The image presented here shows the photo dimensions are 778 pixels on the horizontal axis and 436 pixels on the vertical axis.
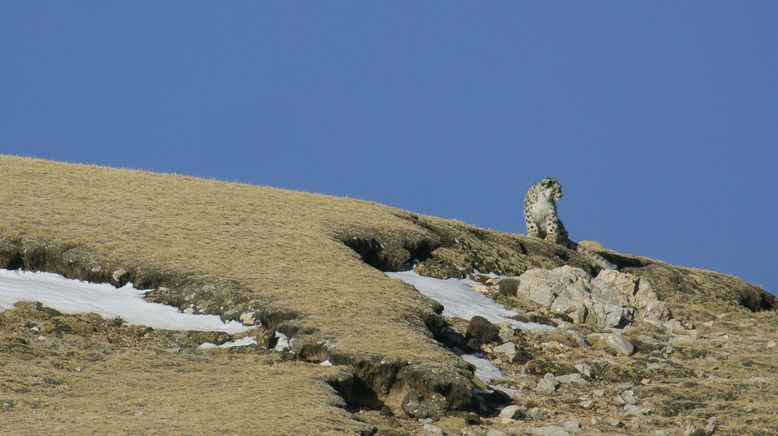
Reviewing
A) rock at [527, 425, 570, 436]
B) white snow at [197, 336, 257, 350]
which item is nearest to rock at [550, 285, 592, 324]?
rock at [527, 425, 570, 436]

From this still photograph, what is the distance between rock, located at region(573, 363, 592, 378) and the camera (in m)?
27.8

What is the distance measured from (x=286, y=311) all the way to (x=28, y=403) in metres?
7.38

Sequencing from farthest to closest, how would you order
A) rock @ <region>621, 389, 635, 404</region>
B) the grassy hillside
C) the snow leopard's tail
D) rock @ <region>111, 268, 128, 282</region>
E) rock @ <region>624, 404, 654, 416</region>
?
the snow leopard's tail → rock @ <region>111, 268, 128, 282</region> → rock @ <region>621, 389, 635, 404</region> → rock @ <region>624, 404, 654, 416</region> → the grassy hillside

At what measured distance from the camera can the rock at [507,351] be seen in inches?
1135

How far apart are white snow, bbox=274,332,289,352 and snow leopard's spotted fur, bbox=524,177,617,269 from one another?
20.1 meters

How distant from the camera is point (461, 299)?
34.3 m

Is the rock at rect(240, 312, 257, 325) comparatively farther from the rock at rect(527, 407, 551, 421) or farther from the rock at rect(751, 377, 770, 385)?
the rock at rect(751, 377, 770, 385)

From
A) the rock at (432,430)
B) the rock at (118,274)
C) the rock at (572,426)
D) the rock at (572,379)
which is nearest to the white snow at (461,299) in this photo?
the rock at (572,379)

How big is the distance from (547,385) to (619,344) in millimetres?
Result: 4720

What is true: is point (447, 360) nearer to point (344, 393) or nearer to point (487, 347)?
point (344, 393)

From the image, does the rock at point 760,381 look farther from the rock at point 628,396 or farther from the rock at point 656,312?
the rock at point 656,312

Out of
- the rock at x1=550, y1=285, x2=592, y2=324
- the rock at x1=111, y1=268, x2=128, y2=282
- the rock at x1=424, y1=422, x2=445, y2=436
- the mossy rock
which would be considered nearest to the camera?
the rock at x1=424, y1=422, x2=445, y2=436

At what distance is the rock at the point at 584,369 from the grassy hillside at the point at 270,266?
11.7 feet

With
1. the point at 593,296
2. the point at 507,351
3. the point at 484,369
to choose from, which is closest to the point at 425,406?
the point at 484,369
